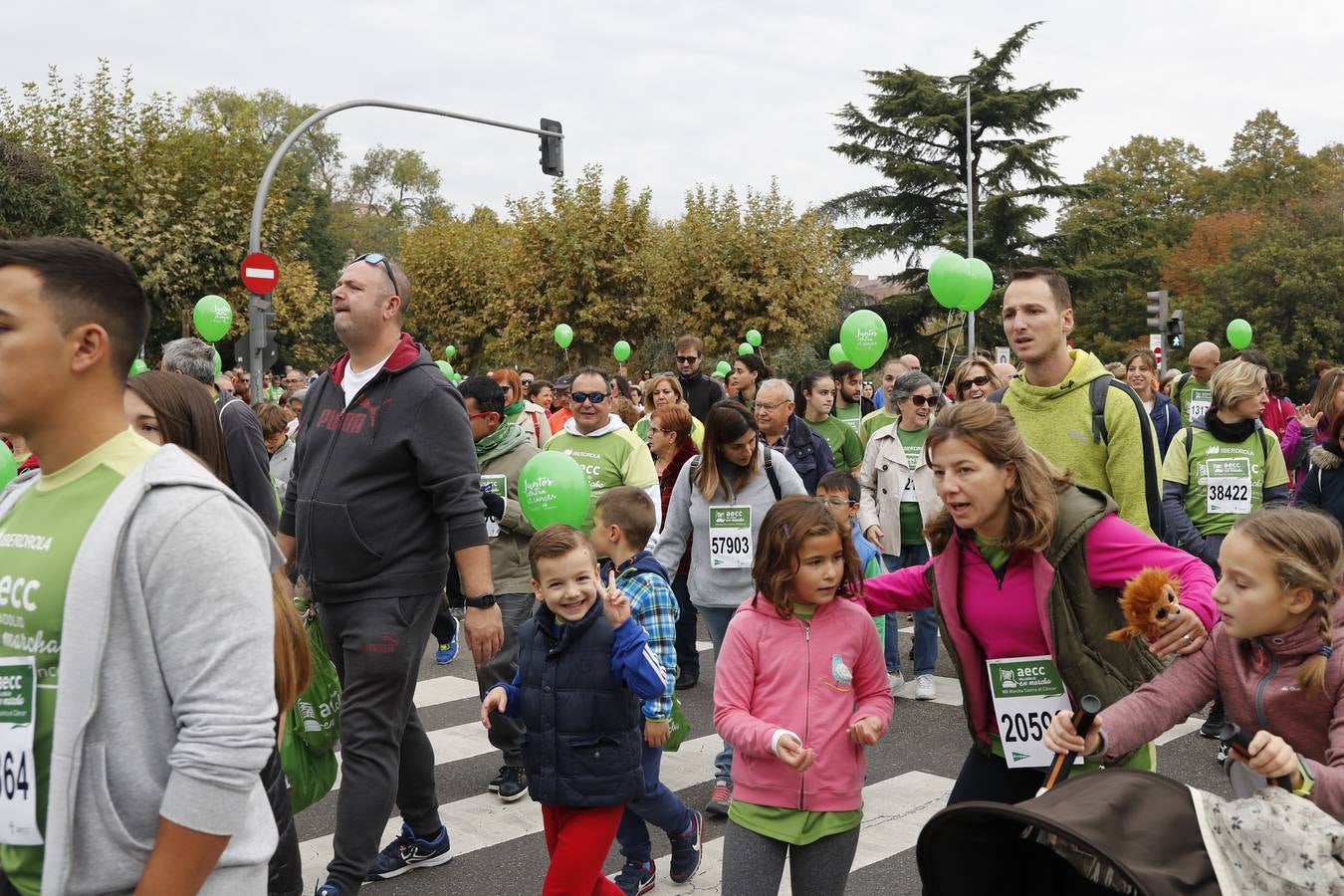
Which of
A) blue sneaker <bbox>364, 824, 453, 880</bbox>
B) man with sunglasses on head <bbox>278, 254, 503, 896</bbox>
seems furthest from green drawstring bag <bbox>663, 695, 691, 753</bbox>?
blue sneaker <bbox>364, 824, 453, 880</bbox>

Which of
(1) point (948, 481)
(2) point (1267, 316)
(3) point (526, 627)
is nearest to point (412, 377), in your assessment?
(3) point (526, 627)

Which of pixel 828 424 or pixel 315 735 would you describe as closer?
pixel 315 735

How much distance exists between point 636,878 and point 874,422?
5050 mm

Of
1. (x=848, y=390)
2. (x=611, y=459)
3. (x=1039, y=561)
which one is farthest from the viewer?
(x=848, y=390)

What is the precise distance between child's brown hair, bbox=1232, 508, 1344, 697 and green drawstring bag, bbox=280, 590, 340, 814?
3.02 m

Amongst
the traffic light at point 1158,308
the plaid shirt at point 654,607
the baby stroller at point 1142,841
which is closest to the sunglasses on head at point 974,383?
the plaid shirt at point 654,607

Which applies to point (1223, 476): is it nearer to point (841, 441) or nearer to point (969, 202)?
point (841, 441)

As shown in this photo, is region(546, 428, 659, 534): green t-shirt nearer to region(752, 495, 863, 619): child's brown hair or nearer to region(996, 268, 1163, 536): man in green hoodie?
region(996, 268, 1163, 536): man in green hoodie

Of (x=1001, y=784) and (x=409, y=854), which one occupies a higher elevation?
(x=1001, y=784)

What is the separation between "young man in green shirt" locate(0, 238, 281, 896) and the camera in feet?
5.89

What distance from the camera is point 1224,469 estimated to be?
722cm

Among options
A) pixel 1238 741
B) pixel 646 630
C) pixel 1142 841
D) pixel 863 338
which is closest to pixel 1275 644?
pixel 1238 741

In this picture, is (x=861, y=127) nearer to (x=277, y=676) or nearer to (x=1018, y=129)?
(x=1018, y=129)

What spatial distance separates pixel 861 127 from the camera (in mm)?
45219
